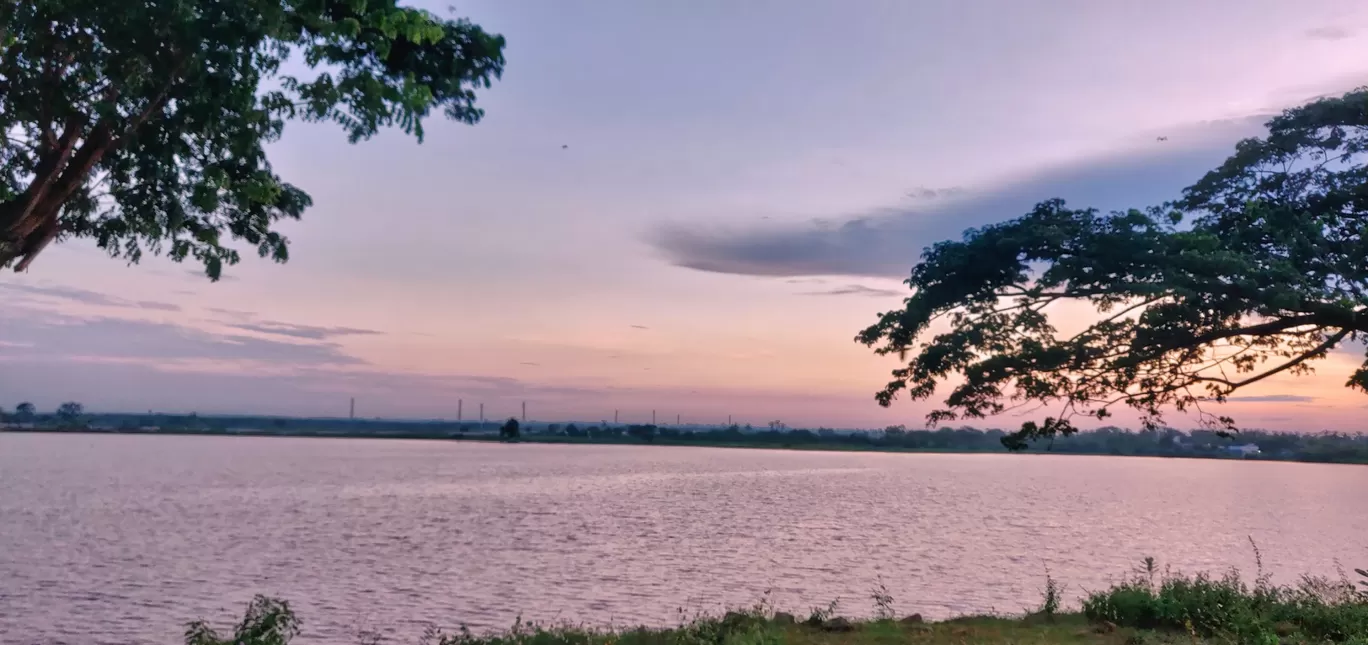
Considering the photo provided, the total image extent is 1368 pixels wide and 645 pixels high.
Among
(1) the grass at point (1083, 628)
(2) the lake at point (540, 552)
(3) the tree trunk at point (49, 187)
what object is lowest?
(2) the lake at point (540, 552)

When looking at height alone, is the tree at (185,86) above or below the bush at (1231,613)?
above

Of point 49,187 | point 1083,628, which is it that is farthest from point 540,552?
point 49,187

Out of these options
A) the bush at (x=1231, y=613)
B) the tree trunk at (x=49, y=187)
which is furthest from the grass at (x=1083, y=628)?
the tree trunk at (x=49, y=187)

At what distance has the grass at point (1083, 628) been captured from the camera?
17672mm

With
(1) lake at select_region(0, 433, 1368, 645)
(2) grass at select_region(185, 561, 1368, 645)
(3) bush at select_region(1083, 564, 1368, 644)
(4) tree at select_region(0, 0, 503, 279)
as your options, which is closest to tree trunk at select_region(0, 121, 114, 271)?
(4) tree at select_region(0, 0, 503, 279)

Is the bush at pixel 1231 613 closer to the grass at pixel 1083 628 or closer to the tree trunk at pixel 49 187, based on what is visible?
the grass at pixel 1083 628

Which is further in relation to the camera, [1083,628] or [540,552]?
[540,552]

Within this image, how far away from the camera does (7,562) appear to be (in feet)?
141

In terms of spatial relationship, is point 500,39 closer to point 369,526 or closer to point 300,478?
point 369,526

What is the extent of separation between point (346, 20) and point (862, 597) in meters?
29.1

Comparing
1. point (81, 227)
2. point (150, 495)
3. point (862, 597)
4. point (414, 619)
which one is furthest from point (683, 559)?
point (150, 495)

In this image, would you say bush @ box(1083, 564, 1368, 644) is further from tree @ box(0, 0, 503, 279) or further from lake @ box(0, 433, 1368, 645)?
tree @ box(0, 0, 503, 279)

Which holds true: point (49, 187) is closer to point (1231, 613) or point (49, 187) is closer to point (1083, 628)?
point (1083, 628)

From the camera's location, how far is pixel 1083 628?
20.3m
